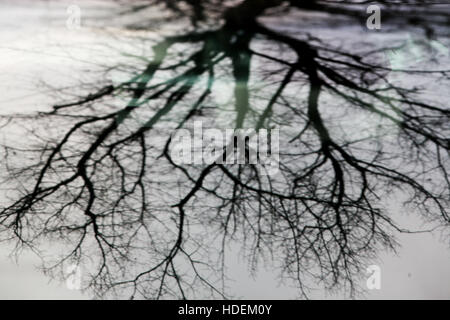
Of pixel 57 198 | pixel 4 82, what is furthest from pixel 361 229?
pixel 4 82

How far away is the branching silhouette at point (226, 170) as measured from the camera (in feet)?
6.38

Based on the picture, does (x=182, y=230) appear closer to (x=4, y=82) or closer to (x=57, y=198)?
(x=57, y=198)

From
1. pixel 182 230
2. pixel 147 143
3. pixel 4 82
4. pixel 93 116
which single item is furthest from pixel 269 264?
pixel 4 82

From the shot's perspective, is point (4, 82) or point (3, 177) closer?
point (3, 177)

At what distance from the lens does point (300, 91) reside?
2.41m

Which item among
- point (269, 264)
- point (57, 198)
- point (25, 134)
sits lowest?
point (269, 264)

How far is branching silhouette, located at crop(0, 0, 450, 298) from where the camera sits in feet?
6.38

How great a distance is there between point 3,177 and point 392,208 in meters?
2.06

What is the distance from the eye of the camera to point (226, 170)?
84.0 inches

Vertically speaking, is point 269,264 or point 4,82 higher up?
point 4,82

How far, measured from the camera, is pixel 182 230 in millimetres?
1979
